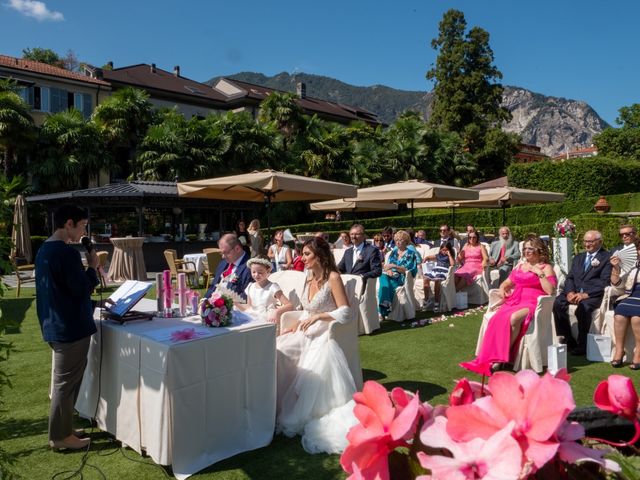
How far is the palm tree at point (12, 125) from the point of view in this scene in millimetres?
23188

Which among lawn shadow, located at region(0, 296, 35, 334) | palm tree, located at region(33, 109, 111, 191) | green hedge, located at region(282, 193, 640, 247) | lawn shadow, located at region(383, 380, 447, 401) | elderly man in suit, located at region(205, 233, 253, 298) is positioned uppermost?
palm tree, located at region(33, 109, 111, 191)

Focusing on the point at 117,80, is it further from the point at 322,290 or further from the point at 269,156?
the point at 322,290

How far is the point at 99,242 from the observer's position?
18266mm

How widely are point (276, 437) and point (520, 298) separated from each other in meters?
3.42

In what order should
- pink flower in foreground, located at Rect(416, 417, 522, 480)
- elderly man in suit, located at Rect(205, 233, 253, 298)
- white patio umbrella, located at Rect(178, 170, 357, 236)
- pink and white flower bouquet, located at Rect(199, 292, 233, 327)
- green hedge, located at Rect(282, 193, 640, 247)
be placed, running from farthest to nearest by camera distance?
1. green hedge, located at Rect(282, 193, 640, 247)
2. white patio umbrella, located at Rect(178, 170, 357, 236)
3. elderly man in suit, located at Rect(205, 233, 253, 298)
4. pink and white flower bouquet, located at Rect(199, 292, 233, 327)
5. pink flower in foreground, located at Rect(416, 417, 522, 480)

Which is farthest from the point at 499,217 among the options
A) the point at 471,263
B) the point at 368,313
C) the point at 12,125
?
the point at 12,125

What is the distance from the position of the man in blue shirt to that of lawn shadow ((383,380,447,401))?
2706 mm

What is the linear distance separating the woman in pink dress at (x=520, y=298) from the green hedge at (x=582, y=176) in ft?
78.4

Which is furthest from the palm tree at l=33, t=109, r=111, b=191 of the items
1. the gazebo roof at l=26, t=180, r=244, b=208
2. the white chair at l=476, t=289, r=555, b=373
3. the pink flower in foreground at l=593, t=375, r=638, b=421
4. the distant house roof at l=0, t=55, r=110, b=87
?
the pink flower in foreground at l=593, t=375, r=638, b=421

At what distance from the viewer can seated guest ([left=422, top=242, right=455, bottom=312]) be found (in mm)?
8938

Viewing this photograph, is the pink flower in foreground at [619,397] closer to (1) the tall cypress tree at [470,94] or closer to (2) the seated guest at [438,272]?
(2) the seated guest at [438,272]

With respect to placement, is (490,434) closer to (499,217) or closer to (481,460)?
(481,460)

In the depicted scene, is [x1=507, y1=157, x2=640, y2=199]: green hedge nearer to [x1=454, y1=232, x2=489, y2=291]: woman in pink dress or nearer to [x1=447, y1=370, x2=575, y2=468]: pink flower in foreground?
[x1=454, y1=232, x2=489, y2=291]: woman in pink dress

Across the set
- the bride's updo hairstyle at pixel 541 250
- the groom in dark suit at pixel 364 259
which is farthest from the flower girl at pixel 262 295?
the bride's updo hairstyle at pixel 541 250
